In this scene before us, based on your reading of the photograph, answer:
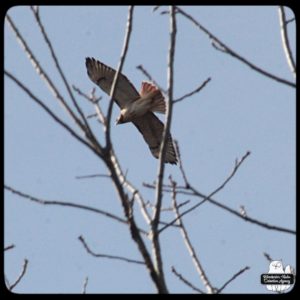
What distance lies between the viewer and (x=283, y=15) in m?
3.45

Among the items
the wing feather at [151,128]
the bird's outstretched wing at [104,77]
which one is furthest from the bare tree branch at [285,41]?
the wing feather at [151,128]

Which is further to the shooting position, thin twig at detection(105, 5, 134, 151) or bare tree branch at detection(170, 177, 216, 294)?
bare tree branch at detection(170, 177, 216, 294)

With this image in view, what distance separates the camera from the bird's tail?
6.85m

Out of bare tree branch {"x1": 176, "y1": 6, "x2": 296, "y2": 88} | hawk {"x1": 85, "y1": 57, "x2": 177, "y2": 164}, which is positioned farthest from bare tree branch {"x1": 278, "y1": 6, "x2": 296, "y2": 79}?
hawk {"x1": 85, "y1": 57, "x2": 177, "y2": 164}

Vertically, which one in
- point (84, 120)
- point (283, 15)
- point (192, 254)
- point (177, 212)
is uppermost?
point (283, 15)

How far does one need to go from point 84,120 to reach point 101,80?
4315mm

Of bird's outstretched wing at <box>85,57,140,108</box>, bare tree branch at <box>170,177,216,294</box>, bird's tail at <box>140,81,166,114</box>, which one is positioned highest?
bird's outstretched wing at <box>85,57,140,108</box>

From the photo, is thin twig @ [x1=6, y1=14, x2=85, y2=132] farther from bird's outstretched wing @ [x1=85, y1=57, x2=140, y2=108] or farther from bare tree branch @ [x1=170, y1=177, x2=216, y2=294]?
bird's outstretched wing @ [x1=85, y1=57, x2=140, y2=108]

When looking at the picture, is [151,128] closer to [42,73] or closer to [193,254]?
[193,254]

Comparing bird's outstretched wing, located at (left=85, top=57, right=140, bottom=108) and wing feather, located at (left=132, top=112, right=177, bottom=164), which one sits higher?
bird's outstretched wing, located at (left=85, top=57, right=140, bottom=108)

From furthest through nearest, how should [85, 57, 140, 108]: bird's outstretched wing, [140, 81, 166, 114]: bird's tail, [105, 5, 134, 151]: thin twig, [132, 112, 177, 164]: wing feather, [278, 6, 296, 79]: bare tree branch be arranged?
[132, 112, 177, 164]: wing feather
[85, 57, 140, 108]: bird's outstretched wing
[140, 81, 166, 114]: bird's tail
[278, 6, 296, 79]: bare tree branch
[105, 5, 134, 151]: thin twig

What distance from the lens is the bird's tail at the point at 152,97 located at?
270 inches
